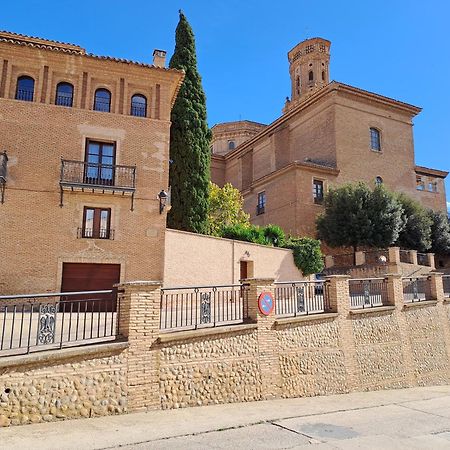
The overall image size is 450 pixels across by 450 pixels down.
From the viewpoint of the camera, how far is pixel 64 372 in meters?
6.68

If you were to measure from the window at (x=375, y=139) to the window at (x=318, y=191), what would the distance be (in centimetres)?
615

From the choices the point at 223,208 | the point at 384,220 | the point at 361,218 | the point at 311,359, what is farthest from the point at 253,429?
the point at 384,220

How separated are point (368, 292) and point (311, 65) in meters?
37.9

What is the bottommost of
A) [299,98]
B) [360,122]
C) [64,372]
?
[64,372]

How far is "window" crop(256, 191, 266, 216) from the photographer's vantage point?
33156 mm

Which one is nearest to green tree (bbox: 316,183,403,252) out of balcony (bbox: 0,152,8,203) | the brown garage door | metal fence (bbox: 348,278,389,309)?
metal fence (bbox: 348,278,389,309)

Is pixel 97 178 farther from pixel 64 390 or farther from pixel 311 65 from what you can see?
pixel 311 65

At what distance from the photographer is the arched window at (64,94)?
16.3 metres

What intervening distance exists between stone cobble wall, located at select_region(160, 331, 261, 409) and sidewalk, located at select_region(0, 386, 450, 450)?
268 mm

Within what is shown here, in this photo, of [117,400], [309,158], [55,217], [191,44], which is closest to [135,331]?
[117,400]

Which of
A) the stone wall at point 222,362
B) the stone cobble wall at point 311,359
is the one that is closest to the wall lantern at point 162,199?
the stone wall at point 222,362

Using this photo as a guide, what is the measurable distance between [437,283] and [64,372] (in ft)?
46.9

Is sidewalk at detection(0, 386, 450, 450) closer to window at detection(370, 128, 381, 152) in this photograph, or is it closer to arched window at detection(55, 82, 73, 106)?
arched window at detection(55, 82, 73, 106)

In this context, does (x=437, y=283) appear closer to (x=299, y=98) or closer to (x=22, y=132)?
(x=22, y=132)
